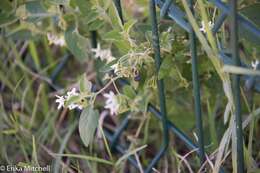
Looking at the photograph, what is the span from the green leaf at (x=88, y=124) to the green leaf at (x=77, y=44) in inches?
8.4

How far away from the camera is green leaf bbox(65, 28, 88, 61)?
1047 millimetres

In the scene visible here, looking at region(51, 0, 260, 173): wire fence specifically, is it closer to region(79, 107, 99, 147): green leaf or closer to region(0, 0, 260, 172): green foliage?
region(0, 0, 260, 172): green foliage

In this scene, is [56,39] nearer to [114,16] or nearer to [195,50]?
[114,16]

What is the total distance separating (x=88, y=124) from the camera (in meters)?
0.86

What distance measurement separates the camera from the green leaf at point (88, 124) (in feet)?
2.78

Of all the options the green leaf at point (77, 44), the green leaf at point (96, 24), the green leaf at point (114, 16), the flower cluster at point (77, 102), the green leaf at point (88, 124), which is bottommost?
the green leaf at point (88, 124)

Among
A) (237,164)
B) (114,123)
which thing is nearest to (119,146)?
(114,123)

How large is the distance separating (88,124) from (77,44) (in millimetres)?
246

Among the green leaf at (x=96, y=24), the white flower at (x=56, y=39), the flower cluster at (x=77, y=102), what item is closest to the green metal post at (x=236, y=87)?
the flower cluster at (x=77, y=102)

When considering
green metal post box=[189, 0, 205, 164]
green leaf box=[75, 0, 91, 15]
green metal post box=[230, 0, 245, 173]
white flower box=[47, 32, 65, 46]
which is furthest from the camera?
white flower box=[47, 32, 65, 46]

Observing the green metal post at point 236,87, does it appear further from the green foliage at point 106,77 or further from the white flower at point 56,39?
the white flower at point 56,39

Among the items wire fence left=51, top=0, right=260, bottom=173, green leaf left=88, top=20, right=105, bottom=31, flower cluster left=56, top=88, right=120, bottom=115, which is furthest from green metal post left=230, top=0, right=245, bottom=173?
green leaf left=88, top=20, right=105, bottom=31

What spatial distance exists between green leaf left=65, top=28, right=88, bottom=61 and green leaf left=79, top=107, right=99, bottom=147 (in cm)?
21

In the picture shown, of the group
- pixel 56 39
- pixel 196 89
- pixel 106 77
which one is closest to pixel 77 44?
pixel 56 39
